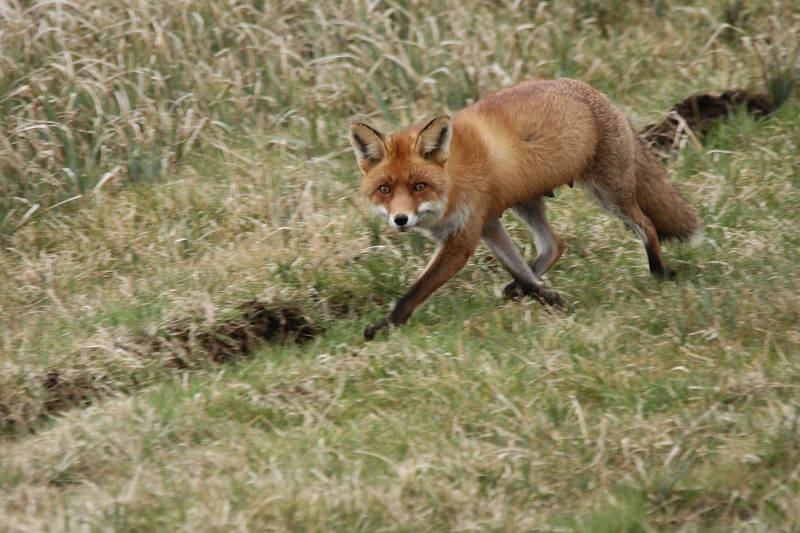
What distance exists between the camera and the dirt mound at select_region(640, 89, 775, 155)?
6.11 m

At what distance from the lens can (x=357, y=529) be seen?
9.78 ft

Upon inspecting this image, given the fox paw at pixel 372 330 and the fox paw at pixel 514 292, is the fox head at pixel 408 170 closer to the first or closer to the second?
the fox paw at pixel 372 330

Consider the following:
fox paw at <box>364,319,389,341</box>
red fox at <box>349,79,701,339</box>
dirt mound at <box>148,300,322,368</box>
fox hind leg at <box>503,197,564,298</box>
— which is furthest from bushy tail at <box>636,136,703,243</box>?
dirt mound at <box>148,300,322,368</box>

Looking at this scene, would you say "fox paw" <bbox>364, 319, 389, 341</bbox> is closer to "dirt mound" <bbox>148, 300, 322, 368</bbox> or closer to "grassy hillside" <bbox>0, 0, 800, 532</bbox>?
"grassy hillside" <bbox>0, 0, 800, 532</bbox>

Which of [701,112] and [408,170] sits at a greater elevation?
[408,170]

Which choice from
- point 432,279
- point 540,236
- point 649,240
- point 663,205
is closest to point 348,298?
point 432,279

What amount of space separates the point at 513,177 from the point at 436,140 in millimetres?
493

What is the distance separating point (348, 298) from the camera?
4.77 m

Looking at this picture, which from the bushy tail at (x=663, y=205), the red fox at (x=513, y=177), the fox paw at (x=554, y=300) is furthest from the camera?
the bushy tail at (x=663, y=205)

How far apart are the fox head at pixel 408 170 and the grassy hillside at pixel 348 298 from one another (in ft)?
2.03

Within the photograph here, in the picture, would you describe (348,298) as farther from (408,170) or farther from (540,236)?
(540,236)

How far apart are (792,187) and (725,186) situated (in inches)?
15.5

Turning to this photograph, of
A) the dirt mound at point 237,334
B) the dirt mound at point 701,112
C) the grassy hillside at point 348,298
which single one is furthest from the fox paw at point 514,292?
the dirt mound at point 701,112

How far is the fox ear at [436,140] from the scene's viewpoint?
13.7 ft
